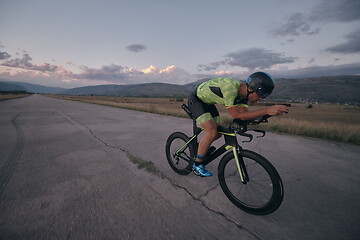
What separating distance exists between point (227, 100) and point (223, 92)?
137mm

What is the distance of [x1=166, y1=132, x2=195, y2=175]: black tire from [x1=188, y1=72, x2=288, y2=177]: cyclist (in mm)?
217

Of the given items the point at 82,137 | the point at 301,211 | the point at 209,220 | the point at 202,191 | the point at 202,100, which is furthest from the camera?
the point at 82,137

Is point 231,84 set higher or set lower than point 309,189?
higher

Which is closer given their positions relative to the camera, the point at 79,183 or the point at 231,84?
the point at 231,84

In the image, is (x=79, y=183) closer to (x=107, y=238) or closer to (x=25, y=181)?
(x=25, y=181)

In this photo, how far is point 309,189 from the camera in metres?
2.71

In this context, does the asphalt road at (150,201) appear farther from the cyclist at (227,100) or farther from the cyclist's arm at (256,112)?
the cyclist's arm at (256,112)

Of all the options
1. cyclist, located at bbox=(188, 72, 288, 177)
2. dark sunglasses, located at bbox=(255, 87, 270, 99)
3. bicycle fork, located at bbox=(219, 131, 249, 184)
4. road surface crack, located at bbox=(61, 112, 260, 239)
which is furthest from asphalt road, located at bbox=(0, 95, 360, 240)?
dark sunglasses, located at bbox=(255, 87, 270, 99)

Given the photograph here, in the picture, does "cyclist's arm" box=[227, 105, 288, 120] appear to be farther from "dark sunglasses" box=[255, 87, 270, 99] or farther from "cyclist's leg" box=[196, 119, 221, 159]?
"cyclist's leg" box=[196, 119, 221, 159]

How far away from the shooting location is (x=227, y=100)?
222 cm

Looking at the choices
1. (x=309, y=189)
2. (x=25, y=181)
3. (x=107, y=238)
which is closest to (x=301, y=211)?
(x=309, y=189)

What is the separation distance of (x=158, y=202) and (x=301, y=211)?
6.55 ft

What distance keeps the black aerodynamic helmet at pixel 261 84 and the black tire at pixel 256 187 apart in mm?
836

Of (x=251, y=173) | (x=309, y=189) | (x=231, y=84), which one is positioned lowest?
(x=309, y=189)
